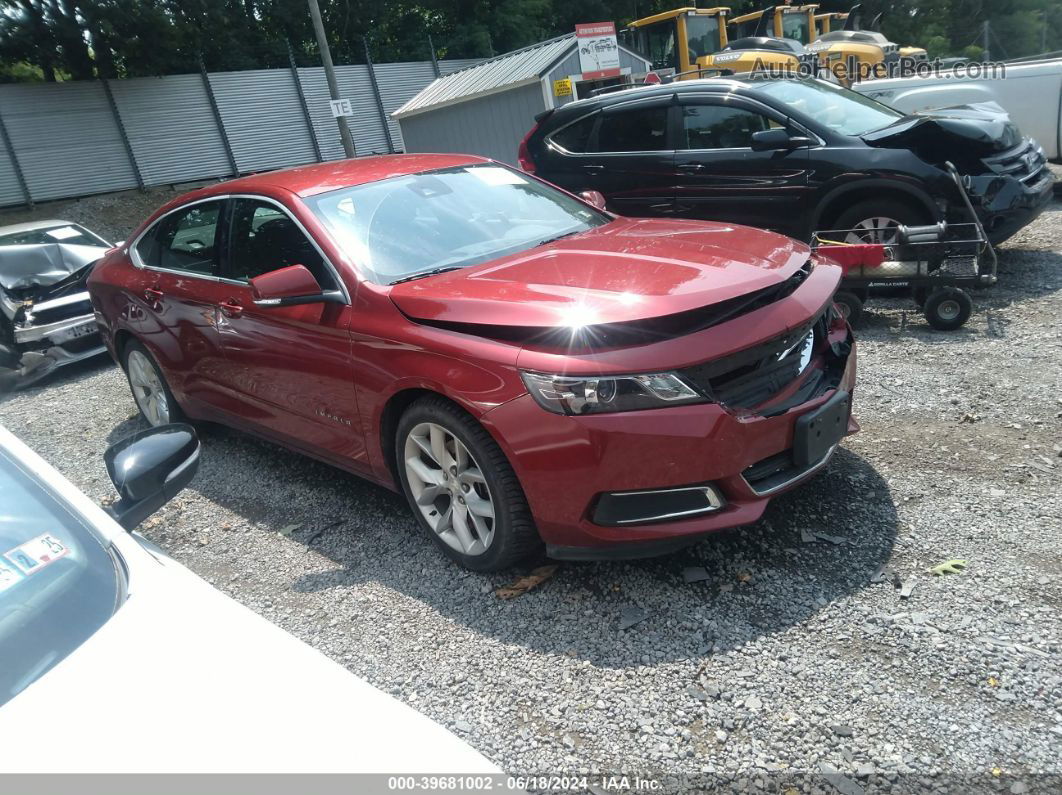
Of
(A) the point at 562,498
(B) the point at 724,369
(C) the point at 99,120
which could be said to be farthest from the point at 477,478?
(C) the point at 99,120

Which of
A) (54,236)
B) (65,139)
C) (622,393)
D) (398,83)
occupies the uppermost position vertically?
(65,139)

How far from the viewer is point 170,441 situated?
2.25 m

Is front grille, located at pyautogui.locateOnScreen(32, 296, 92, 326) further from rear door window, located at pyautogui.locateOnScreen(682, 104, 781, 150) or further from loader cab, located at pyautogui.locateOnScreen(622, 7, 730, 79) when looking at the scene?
loader cab, located at pyautogui.locateOnScreen(622, 7, 730, 79)

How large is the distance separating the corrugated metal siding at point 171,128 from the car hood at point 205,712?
78.9 ft

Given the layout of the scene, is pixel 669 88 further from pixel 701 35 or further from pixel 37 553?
pixel 701 35

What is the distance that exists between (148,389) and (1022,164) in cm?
661

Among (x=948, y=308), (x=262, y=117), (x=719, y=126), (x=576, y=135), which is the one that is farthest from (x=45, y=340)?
(x=262, y=117)

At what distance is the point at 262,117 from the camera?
2508 centimetres

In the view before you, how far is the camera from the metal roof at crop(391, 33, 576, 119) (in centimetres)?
1792

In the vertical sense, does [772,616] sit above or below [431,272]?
below

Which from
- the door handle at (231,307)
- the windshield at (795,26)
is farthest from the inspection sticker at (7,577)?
the windshield at (795,26)

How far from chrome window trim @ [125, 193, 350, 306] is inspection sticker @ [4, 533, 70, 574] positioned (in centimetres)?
186

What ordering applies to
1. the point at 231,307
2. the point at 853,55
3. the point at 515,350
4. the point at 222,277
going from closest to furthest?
1. the point at 515,350
2. the point at 231,307
3. the point at 222,277
4. the point at 853,55

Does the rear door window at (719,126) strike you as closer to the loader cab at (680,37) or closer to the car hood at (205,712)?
the car hood at (205,712)
